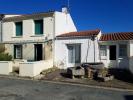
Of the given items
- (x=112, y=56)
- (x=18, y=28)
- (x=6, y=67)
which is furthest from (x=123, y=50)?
(x=18, y=28)

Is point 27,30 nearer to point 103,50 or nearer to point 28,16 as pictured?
point 28,16

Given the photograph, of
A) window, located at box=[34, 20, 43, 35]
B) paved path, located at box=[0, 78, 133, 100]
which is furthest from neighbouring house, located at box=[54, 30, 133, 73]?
paved path, located at box=[0, 78, 133, 100]

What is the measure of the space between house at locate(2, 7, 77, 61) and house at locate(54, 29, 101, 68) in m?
0.89

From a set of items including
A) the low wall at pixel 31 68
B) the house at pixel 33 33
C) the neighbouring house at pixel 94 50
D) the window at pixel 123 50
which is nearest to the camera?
the low wall at pixel 31 68

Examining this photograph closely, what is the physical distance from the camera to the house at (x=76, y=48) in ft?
76.4

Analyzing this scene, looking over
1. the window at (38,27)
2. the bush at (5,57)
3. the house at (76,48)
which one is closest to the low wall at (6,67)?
the bush at (5,57)

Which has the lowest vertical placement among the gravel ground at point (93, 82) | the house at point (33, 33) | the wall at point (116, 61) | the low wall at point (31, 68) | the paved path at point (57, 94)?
the paved path at point (57, 94)

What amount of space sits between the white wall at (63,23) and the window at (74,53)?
90.5 inches

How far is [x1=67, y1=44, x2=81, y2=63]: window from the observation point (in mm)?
24453

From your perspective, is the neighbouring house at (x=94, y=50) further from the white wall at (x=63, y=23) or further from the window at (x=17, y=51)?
the window at (x=17, y=51)

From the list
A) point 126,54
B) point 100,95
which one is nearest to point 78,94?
point 100,95

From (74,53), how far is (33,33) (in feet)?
17.6

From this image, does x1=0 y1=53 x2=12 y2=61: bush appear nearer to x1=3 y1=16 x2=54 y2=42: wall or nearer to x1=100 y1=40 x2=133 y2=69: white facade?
x1=3 y1=16 x2=54 y2=42: wall

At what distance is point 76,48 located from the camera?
24578 mm
